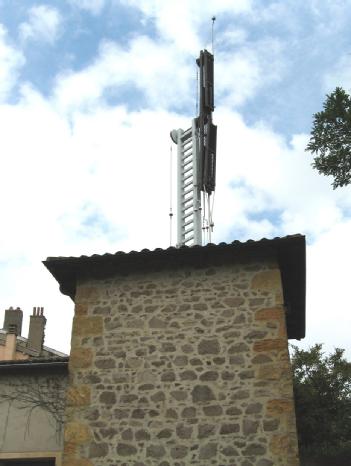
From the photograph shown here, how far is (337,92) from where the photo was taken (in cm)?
1027

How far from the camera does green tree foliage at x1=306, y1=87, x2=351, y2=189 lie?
10.3 m

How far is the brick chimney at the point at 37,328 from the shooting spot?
73.0 feet

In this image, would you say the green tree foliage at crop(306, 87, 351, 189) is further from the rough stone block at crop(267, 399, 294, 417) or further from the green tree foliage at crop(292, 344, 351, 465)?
the green tree foliage at crop(292, 344, 351, 465)

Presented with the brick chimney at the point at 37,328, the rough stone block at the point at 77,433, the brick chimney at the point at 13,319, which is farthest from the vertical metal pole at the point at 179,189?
the brick chimney at the point at 13,319

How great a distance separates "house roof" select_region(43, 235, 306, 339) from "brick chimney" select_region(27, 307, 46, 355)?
1453cm

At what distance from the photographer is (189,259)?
317 inches

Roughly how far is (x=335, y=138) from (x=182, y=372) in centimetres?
567

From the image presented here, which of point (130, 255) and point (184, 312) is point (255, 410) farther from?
point (130, 255)

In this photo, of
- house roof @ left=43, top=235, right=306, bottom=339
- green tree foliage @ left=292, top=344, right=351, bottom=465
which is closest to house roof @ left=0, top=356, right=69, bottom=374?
house roof @ left=43, top=235, right=306, bottom=339

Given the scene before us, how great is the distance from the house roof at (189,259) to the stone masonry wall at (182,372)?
0.16 meters

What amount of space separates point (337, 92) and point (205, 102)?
14.4ft

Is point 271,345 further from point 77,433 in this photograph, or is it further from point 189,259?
point 77,433

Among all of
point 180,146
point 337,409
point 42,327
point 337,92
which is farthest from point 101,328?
point 42,327

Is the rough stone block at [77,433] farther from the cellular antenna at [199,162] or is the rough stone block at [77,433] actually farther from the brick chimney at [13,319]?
the brick chimney at [13,319]
